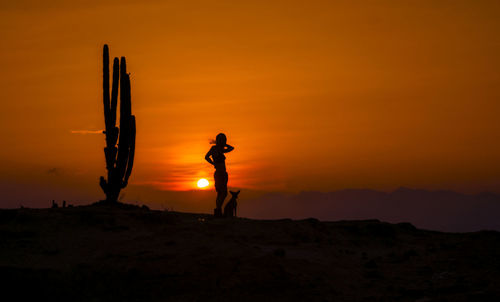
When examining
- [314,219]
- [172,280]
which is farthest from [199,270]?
[314,219]

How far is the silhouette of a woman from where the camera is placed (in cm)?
1930

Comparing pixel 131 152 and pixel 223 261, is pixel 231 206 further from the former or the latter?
pixel 223 261

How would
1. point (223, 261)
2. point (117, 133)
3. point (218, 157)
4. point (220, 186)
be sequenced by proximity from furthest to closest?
point (117, 133)
point (220, 186)
point (218, 157)
point (223, 261)

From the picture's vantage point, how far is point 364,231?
60.0ft

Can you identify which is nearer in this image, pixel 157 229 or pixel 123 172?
pixel 157 229

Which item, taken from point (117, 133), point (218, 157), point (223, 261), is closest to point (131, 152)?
point (117, 133)

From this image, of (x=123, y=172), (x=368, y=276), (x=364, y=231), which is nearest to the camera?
(x=368, y=276)

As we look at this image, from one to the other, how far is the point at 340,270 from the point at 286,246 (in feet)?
6.41

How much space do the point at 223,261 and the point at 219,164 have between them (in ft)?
19.7

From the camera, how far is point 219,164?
19344 mm

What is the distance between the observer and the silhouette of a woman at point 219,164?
63.3ft

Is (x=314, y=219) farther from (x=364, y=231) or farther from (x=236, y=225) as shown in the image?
(x=236, y=225)

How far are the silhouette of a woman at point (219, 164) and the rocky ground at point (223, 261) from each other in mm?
1803

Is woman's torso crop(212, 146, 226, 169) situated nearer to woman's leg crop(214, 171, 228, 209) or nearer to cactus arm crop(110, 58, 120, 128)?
woman's leg crop(214, 171, 228, 209)
